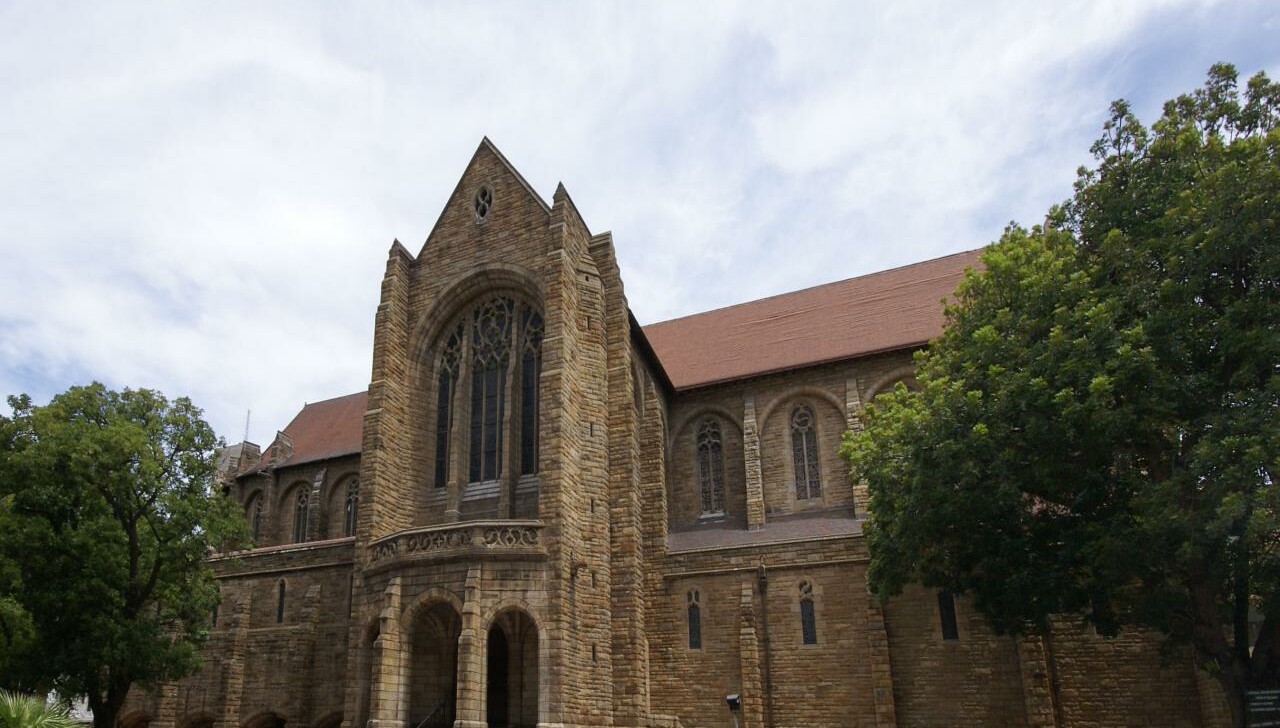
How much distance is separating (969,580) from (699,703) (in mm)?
8254

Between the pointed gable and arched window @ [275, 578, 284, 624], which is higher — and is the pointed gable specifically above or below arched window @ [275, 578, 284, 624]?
above

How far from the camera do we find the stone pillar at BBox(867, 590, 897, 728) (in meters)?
19.8

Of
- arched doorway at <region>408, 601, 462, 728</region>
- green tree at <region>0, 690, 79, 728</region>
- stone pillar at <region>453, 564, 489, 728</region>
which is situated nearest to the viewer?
green tree at <region>0, 690, 79, 728</region>

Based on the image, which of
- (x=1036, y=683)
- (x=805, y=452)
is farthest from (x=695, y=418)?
(x=1036, y=683)

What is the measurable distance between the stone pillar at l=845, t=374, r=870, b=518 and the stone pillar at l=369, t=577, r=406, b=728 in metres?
11.7

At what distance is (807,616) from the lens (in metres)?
21.6

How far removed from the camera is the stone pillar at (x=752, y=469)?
24.5m

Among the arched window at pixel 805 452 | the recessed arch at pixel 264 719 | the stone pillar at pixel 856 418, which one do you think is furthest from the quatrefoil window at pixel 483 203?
the recessed arch at pixel 264 719

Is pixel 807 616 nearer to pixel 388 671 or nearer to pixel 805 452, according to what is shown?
pixel 805 452

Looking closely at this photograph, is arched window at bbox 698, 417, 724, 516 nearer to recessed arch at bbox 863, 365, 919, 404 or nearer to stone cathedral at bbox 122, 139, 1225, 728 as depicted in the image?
stone cathedral at bbox 122, 139, 1225, 728

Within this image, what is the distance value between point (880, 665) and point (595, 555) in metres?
6.79

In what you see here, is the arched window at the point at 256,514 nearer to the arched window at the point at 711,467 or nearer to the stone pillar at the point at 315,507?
the stone pillar at the point at 315,507

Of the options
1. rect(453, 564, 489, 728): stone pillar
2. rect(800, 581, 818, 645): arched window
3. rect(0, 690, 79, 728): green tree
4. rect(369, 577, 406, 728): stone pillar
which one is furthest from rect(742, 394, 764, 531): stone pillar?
rect(0, 690, 79, 728): green tree

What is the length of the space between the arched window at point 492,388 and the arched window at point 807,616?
7.10 meters
